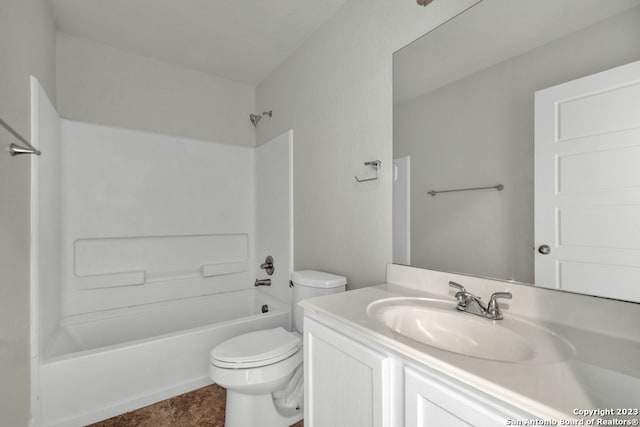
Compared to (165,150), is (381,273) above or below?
below

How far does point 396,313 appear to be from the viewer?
1.02 meters

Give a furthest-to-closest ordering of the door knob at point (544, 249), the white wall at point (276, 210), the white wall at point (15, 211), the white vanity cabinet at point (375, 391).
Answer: the white wall at point (276, 210)
the white wall at point (15, 211)
the door knob at point (544, 249)
the white vanity cabinet at point (375, 391)

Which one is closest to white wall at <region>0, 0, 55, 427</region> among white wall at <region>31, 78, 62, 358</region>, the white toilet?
white wall at <region>31, 78, 62, 358</region>

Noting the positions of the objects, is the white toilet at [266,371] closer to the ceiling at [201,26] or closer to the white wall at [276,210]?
the white wall at [276,210]

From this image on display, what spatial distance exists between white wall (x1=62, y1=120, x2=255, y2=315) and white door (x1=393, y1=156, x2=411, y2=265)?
1.73m

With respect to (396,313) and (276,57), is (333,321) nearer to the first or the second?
(396,313)

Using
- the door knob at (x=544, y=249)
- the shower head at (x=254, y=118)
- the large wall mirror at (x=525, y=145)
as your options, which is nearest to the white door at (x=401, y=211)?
the large wall mirror at (x=525, y=145)

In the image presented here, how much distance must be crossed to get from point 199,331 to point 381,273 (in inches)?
46.9

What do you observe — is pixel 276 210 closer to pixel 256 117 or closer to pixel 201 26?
pixel 256 117

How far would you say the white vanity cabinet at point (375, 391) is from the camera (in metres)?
0.58

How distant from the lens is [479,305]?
0.95 m

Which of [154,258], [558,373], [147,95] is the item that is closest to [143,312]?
→ [154,258]

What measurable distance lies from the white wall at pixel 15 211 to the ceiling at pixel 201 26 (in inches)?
17.9

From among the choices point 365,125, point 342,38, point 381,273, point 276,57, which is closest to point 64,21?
point 276,57
